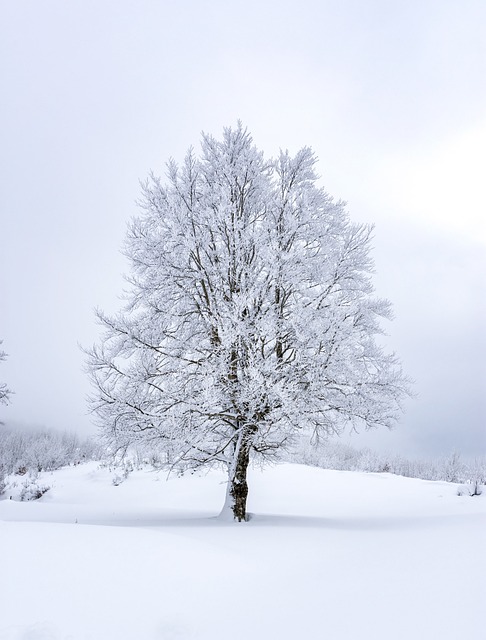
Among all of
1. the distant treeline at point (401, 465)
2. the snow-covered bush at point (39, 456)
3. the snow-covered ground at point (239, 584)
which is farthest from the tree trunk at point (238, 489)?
the distant treeline at point (401, 465)

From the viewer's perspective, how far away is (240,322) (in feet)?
26.2

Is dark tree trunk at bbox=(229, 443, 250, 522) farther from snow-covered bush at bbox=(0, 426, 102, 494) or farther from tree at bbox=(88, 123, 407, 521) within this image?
snow-covered bush at bbox=(0, 426, 102, 494)

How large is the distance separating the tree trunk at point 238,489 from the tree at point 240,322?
0.11ft

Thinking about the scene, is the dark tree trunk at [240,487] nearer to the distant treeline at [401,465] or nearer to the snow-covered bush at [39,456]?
the snow-covered bush at [39,456]

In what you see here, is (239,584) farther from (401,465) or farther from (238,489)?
(401,465)

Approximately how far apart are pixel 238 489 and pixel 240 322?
12.4 ft

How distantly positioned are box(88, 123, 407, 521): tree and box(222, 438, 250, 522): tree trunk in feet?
0.11

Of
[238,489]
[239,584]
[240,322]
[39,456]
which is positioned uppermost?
[240,322]

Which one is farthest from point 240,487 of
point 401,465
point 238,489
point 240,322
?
point 401,465

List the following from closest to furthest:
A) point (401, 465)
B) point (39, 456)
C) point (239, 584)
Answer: point (239, 584) → point (39, 456) → point (401, 465)

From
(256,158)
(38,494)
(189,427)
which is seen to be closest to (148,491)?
(38,494)

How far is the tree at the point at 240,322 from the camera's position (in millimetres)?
8211

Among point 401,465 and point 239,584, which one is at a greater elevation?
point 239,584

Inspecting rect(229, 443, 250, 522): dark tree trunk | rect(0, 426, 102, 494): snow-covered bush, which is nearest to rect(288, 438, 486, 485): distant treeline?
rect(229, 443, 250, 522): dark tree trunk
